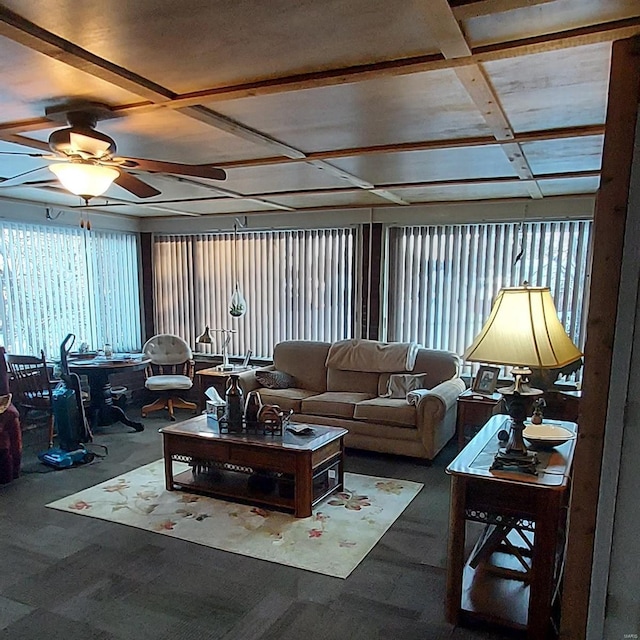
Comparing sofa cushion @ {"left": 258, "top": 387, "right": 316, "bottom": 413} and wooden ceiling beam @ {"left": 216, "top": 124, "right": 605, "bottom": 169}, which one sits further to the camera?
sofa cushion @ {"left": 258, "top": 387, "right": 316, "bottom": 413}

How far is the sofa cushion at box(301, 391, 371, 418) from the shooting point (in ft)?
15.7

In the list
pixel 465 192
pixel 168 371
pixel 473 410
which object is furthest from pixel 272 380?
pixel 465 192

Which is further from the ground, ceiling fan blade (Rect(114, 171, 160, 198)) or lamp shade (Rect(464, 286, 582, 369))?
ceiling fan blade (Rect(114, 171, 160, 198))

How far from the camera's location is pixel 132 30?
5.62 ft

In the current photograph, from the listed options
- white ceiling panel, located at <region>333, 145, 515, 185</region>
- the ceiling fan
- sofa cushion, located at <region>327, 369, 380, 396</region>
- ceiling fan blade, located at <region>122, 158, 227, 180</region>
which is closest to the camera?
the ceiling fan

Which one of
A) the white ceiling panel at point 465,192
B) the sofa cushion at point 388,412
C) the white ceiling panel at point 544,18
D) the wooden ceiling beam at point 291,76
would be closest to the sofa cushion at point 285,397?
the sofa cushion at point 388,412

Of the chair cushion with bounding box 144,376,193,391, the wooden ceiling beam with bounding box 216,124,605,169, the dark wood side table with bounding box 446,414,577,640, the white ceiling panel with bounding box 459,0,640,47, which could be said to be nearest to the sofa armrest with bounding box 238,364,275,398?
the chair cushion with bounding box 144,376,193,391

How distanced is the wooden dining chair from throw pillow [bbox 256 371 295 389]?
197 cm

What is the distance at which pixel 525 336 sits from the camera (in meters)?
2.17

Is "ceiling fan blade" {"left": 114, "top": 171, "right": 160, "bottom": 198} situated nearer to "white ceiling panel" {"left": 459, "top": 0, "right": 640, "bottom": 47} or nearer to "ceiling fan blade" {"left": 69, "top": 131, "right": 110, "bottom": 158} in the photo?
"ceiling fan blade" {"left": 69, "top": 131, "right": 110, "bottom": 158}

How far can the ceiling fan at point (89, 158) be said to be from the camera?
8.04ft

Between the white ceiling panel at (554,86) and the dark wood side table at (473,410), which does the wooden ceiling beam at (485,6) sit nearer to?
the white ceiling panel at (554,86)

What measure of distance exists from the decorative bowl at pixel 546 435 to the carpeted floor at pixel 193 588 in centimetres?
89

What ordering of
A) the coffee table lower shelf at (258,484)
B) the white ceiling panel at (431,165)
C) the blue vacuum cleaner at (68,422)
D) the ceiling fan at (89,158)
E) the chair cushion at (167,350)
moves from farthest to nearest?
1. the chair cushion at (167,350)
2. the blue vacuum cleaner at (68,422)
3. the coffee table lower shelf at (258,484)
4. the white ceiling panel at (431,165)
5. the ceiling fan at (89,158)
